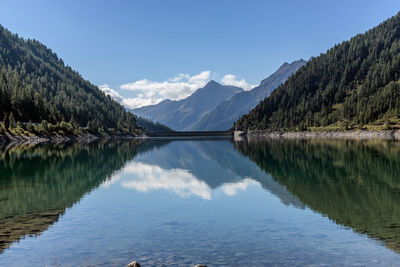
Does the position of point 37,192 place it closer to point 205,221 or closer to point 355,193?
point 205,221

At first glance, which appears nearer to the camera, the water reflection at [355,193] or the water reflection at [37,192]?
the water reflection at [355,193]

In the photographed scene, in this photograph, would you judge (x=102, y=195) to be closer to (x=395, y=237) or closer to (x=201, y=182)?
(x=201, y=182)

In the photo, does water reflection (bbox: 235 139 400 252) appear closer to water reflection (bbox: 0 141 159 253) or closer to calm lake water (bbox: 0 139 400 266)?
calm lake water (bbox: 0 139 400 266)

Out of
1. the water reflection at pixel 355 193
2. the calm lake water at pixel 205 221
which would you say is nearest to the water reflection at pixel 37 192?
the calm lake water at pixel 205 221

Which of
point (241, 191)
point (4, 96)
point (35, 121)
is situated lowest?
point (241, 191)

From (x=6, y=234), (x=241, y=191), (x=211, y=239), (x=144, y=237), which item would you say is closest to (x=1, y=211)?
(x=6, y=234)

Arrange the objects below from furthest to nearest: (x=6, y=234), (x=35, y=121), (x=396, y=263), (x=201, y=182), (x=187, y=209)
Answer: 1. (x=35, y=121)
2. (x=201, y=182)
3. (x=187, y=209)
4. (x=6, y=234)
5. (x=396, y=263)

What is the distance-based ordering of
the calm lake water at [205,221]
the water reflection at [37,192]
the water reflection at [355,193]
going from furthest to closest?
the water reflection at [37,192]
the water reflection at [355,193]
the calm lake water at [205,221]

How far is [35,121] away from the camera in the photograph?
199250 mm

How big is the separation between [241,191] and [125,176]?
2253 cm

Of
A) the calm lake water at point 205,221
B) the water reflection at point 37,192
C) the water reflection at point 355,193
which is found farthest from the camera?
the water reflection at point 37,192

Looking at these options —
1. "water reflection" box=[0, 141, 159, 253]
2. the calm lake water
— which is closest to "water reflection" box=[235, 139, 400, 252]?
the calm lake water

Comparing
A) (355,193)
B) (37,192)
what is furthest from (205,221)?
(37,192)

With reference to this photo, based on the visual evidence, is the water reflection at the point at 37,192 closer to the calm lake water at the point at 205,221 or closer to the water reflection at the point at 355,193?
the calm lake water at the point at 205,221
